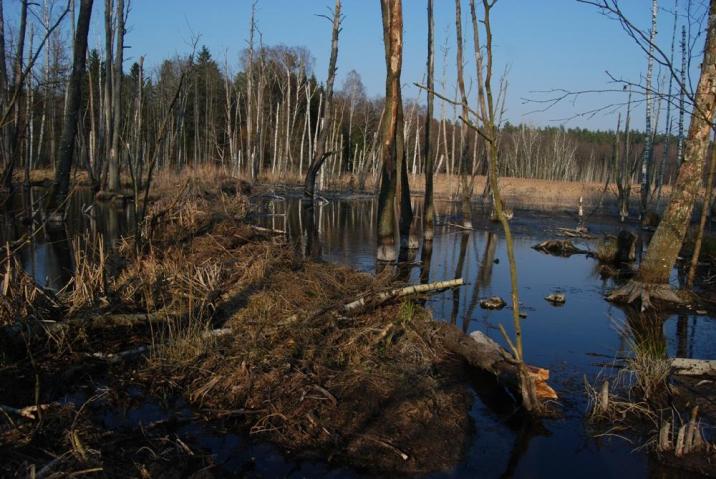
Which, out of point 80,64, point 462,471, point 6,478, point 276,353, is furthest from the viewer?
point 80,64

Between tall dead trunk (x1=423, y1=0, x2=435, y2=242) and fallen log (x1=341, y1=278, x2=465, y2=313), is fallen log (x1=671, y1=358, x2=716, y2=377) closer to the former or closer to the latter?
fallen log (x1=341, y1=278, x2=465, y2=313)

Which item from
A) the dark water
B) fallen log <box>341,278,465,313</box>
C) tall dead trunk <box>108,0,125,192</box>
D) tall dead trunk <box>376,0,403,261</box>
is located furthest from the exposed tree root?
tall dead trunk <box>108,0,125,192</box>

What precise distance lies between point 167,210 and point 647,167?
863 inches

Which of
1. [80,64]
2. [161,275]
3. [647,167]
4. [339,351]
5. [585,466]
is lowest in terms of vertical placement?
[585,466]

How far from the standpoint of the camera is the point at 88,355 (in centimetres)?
563

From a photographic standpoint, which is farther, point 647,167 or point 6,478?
point 647,167

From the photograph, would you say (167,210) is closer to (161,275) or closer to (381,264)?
(161,275)

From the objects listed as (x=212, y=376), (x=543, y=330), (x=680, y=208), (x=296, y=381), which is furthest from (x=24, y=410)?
(x=680, y=208)

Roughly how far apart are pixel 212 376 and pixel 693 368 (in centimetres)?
552

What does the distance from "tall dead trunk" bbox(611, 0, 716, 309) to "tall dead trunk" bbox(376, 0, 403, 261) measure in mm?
5251

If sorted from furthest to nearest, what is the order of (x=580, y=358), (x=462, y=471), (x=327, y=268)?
(x=327, y=268) < (x=580, y=358) < (x=462, y=471)

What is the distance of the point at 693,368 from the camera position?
630cm

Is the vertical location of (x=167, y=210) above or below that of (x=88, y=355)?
above

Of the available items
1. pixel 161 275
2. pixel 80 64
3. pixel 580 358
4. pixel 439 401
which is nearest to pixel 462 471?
pixel 439 401
